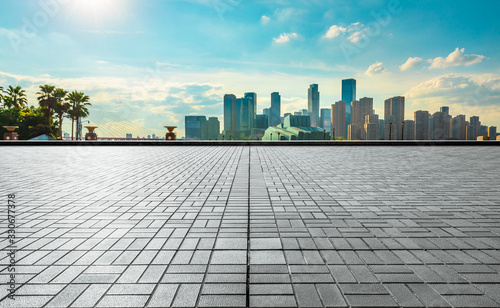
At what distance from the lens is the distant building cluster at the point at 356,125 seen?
214 ft

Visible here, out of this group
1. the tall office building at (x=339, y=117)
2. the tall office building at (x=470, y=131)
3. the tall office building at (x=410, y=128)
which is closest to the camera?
the tall office building at (x=470, y=131)

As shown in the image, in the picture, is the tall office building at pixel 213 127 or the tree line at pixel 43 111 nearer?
the tree line at pixel 43 111

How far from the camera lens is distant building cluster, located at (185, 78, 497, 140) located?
214ft

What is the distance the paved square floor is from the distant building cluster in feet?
87.9

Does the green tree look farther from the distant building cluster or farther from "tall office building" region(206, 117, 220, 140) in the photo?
"tall office building" region(206, 117, 220, 140)

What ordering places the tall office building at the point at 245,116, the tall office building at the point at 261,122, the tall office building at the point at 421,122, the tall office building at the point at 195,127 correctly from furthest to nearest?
the tall office building at the point at 245,116, the tall office building at the point at 261,122, the tall office building at the point at 195,127, the tall office building at the point at 421,122

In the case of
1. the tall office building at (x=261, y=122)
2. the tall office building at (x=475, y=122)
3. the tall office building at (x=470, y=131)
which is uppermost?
the tall office building at (x=261, y=122)

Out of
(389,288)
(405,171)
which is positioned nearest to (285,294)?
(389,288)

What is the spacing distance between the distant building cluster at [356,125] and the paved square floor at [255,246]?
26793 mm

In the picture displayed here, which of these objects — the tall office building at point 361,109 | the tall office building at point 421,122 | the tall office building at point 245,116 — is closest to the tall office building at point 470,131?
the tall office building at point 421,122

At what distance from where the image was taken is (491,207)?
4.65 meters

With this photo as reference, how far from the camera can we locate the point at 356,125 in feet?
324

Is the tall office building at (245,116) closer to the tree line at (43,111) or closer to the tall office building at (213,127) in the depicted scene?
the tall office building at (213,127)

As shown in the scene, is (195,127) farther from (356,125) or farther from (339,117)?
(339,117)
